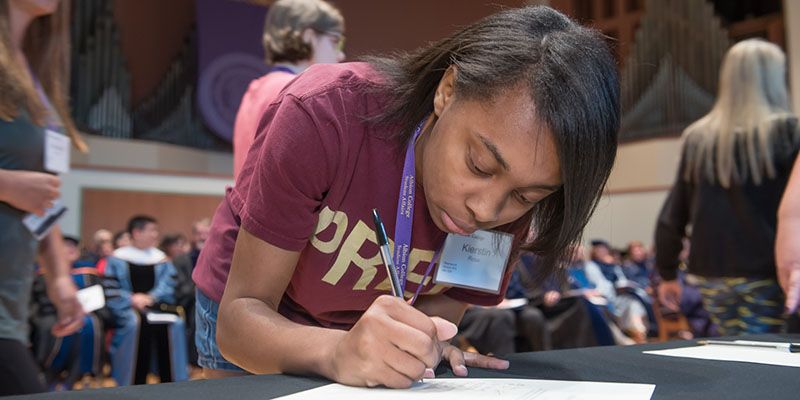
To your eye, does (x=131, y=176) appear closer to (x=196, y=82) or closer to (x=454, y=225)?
(x=196, y=82)

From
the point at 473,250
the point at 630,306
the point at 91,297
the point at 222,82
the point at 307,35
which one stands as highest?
the point at 222,82

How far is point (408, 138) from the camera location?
0.92 metres

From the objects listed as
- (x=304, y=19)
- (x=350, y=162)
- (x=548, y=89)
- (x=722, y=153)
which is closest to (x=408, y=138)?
(x=350, y=162)

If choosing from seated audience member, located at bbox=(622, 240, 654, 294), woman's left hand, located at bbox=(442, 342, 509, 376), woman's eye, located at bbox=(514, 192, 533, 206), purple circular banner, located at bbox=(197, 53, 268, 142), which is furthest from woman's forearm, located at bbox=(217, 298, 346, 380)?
purple circular banner, located at bbox=(197, 53, 268, 142)

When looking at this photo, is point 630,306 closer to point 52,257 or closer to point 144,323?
point 144,323

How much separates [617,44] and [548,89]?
25cm

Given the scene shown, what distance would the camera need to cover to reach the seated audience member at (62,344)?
3.66 meters

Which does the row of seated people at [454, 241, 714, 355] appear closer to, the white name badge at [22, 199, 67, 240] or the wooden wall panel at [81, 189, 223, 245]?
the white name badge at [22, 199, 67, 240]

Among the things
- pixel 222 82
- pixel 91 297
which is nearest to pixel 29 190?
pixel 91 297

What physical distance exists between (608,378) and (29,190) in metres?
0.97

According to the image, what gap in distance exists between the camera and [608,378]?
2.46 feet

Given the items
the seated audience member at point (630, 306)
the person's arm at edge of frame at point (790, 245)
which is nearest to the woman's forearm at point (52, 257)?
the person's arm at edge of frame at point (790, 245)

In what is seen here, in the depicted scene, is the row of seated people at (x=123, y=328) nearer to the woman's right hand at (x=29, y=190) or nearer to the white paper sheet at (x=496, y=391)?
the woman's right hand at (x=29, y=190)

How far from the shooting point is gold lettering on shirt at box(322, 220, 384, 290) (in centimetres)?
93
